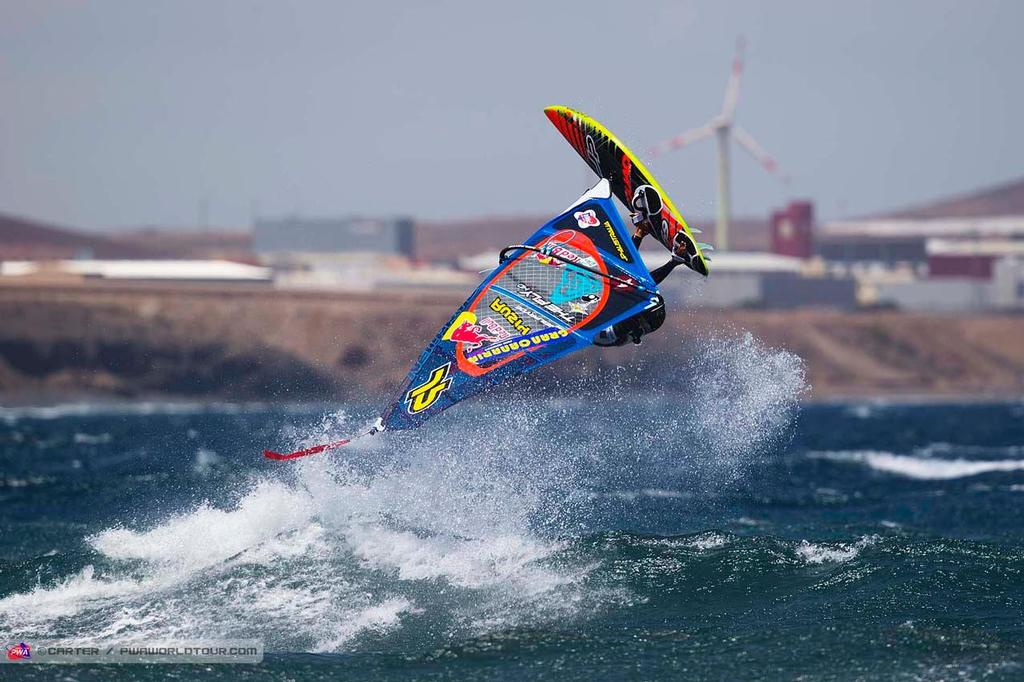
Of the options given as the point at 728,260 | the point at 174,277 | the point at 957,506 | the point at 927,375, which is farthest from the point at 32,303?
the point at 957,506

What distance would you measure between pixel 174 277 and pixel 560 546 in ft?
308

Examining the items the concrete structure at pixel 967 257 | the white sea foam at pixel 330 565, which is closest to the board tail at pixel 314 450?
the white sea foam at pixel 330 565

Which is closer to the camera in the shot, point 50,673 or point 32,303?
point 50,673

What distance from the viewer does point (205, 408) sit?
261ft

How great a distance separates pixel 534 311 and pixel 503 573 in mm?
3266

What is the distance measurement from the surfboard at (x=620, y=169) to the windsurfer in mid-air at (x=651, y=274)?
71mm

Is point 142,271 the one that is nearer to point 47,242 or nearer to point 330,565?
point 47,242

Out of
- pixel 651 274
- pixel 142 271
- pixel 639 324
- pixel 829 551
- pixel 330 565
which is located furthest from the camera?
pixel 142 271

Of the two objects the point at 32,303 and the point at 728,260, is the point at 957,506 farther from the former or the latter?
the point at 728,260

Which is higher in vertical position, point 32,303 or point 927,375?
point 32,303

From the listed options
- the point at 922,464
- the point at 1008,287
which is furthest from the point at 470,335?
the point at 1008,287

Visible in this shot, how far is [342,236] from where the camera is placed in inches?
6348

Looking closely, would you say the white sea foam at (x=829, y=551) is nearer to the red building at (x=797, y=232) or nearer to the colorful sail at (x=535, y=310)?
the colorful sail at (x=535, y=310)

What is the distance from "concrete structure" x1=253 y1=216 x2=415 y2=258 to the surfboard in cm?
14097
